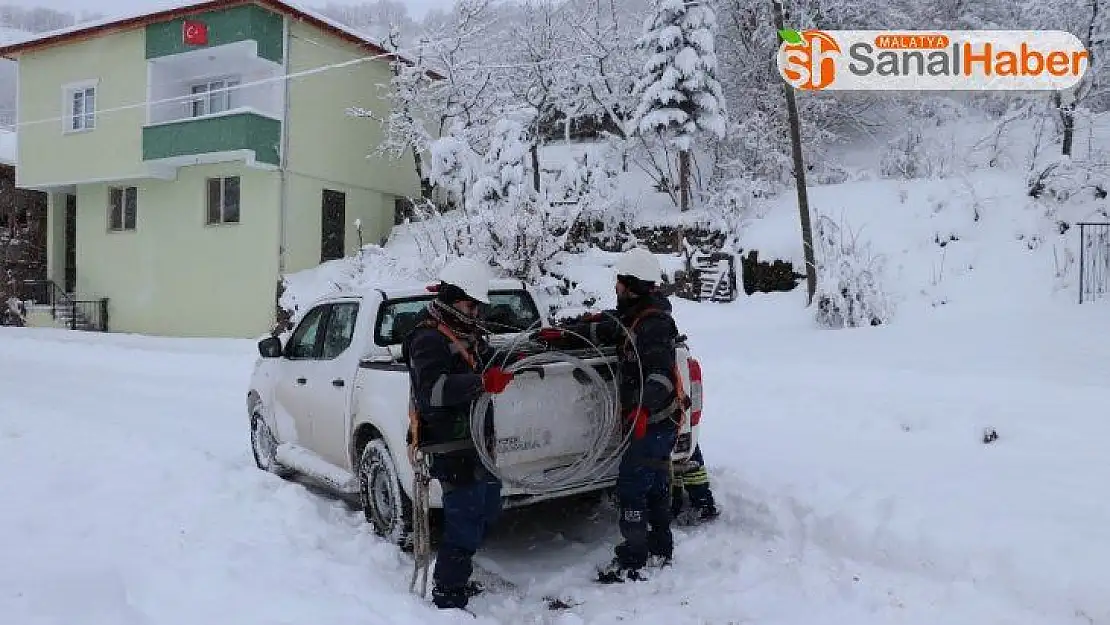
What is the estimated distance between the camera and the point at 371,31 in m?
28.4

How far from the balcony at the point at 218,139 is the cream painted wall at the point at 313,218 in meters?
1.22

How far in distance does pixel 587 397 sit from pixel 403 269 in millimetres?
14501

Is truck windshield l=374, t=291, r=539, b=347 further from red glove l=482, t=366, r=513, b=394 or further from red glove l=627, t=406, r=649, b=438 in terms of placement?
red glove l=482, t=366, r=513, b=394

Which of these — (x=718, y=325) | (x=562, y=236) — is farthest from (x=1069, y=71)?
(x=562, y=236)

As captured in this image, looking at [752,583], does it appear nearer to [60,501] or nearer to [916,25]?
[60,501]

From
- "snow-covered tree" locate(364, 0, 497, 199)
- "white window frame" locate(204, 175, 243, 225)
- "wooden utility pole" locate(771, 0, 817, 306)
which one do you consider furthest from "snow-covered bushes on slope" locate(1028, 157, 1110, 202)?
"white window frame" locate(204, 175, 243, 225)

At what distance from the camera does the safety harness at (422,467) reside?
462 centimetres

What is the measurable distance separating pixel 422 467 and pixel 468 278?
3.65ft

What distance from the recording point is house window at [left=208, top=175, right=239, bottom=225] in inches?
899

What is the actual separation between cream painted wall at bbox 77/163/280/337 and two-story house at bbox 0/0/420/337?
43mm

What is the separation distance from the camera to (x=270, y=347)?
264 inches

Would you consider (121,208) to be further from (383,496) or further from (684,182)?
(383,496)

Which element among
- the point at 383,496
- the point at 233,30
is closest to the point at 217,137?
the point at 233,30

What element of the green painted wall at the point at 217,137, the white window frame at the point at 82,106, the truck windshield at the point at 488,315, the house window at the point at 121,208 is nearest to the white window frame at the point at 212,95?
the green painted wall at the point at 217,137
